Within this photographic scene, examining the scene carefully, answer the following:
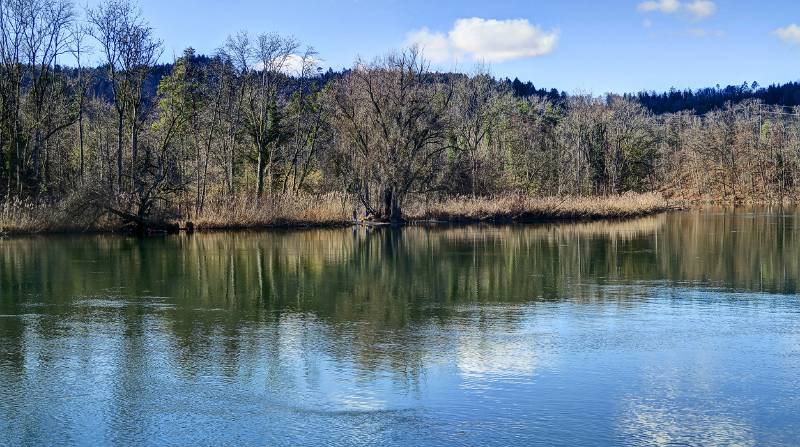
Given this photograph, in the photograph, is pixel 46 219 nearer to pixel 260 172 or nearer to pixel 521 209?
pixel 260 172

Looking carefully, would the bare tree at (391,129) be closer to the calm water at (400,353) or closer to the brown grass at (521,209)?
the brown grass at (521,209)

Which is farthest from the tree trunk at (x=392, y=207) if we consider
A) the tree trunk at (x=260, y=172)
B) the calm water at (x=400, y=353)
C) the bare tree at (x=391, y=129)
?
the calm water at (x=400, y=353)

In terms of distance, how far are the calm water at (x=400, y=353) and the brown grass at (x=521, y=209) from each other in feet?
74.7

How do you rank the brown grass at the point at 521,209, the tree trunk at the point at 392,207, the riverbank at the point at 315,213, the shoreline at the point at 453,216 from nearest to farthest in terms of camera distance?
the riverbank at the point at 315,213 < the shoreline at the point at 453,216 < the tree trunk at the point at 392,207 < the brown grass at the point at 521,209

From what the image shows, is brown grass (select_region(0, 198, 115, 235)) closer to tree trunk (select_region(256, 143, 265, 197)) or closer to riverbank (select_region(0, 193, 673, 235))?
riverbank (select_region(0, 193, 673, 235))

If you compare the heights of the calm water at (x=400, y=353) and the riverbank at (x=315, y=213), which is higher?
the riverbank at (x=315, y=213)

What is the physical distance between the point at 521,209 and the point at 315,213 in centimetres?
1197

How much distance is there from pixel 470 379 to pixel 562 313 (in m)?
4.72

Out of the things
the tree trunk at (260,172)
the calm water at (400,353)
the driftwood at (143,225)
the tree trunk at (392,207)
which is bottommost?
the calm water at (400,353)

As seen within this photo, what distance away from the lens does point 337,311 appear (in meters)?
13.4

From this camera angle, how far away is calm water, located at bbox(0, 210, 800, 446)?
731 centimetres

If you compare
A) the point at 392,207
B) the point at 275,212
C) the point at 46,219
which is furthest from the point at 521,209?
the point at 46,219

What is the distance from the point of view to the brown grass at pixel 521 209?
144 feet

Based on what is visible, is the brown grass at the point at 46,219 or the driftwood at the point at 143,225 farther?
the driftwood at the point at 143,225
